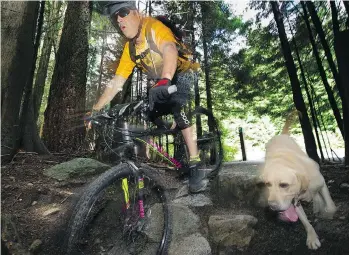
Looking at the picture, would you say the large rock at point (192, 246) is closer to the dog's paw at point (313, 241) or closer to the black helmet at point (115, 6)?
the dog's paw at point (313, 241)

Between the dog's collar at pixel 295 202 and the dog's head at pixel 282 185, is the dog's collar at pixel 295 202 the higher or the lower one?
the lower one

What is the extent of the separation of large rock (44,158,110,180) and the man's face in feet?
3.70

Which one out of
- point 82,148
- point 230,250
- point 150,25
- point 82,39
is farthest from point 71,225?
point 82,39

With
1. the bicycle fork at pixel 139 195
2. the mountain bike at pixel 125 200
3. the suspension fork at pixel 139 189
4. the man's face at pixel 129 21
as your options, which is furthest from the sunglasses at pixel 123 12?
the bicycle fork at pixel 139 195

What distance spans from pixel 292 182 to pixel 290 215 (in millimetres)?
239

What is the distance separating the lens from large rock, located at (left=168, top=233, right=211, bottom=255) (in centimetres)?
180

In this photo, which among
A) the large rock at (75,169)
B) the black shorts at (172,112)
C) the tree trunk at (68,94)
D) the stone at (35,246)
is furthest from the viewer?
the tree trunk at (68,94)

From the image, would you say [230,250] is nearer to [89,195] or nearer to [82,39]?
[89,195]

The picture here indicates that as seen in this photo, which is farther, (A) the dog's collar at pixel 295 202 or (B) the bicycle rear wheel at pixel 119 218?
(A) the dog's collar at pixel 295 202

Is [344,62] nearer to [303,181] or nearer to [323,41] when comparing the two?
[323,41]

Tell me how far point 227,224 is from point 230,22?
5.99 ft

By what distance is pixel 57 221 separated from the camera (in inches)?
72.3

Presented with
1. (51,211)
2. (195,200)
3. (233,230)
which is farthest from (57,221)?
(233,230)

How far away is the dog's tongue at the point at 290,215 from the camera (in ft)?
6.06
